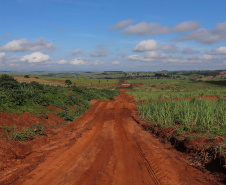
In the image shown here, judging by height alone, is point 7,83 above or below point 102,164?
above

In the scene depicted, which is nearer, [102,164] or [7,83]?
[102,164]

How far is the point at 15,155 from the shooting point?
23.1 feet

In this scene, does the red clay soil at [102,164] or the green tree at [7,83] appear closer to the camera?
the red clay soil at [102,164]

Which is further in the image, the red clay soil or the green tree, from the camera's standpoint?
the green tree

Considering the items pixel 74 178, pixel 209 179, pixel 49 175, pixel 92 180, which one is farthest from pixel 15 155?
pixel 209 179

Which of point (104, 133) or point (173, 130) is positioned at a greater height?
point (173, 130)

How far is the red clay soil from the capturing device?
5430 millimetres

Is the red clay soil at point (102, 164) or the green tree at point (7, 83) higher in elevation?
the green tree at point (7, 83)

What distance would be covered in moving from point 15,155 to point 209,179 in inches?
284

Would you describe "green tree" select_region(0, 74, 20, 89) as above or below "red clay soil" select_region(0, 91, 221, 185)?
above

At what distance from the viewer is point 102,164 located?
651 centimetres

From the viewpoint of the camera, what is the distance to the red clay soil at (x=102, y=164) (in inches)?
214

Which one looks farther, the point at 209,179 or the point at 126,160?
the point at 126,160

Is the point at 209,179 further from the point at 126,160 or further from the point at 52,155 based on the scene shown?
the point at 52,155
